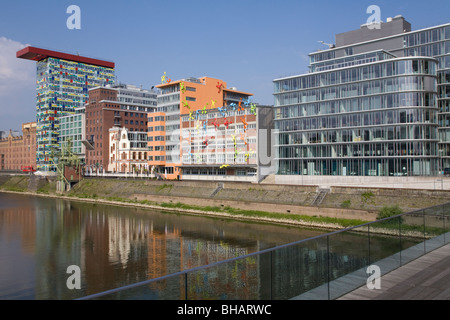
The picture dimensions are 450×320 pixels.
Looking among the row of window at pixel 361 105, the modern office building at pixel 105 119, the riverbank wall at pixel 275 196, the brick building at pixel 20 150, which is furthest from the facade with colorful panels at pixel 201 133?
the brick building at pixel 20 150

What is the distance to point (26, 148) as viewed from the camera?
599 ft

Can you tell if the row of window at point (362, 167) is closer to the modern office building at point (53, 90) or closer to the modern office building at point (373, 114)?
the modern office building at point (373, 114)

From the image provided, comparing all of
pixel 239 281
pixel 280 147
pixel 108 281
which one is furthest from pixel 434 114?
pixel 239 281

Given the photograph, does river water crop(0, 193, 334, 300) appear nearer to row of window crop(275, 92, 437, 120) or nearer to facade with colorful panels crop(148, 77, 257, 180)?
facade with colorful panels crop(148, 77, 257, 180)

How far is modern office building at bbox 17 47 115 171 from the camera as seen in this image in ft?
552

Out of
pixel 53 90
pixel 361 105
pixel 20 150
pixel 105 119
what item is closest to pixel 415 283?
pixel 361 105

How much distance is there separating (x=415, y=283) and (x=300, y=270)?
469cm

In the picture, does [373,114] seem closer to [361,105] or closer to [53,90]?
[361,105]

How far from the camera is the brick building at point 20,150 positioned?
585 feet

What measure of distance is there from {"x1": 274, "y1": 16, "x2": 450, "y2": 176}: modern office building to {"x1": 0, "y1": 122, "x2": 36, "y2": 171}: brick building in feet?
457

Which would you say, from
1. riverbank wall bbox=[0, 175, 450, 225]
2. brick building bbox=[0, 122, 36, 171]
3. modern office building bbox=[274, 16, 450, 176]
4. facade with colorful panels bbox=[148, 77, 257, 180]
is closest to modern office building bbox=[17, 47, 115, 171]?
brick building bbox=[0, 122, 36, 171]

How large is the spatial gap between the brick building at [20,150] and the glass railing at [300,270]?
183905 millimetres

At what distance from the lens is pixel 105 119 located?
128 m

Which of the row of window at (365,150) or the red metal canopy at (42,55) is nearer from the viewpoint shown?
the row of window at (365,150)
